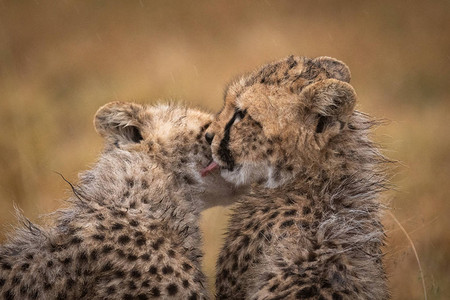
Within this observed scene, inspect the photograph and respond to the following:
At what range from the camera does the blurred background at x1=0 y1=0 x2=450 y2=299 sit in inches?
233

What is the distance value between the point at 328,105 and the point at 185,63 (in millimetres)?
4290

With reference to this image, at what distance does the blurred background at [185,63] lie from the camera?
19.4 feet

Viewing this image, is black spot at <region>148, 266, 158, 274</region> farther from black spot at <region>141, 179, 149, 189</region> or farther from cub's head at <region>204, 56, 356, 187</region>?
cub's head at <region>204, 56, 356, 187</region>

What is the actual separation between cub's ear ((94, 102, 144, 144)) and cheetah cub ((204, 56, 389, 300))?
1.35 ft

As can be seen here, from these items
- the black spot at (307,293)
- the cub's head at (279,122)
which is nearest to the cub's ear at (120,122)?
the cub's head at (279,122)

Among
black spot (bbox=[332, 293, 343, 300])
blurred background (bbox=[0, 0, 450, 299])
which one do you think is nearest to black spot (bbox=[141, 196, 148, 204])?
black spot (bbox=[332, 293, 343, 300])

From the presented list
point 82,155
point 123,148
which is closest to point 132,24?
point 82,155

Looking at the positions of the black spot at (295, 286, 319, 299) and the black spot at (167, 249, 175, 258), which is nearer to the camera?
the black spot at (295, 286, 319, 299)

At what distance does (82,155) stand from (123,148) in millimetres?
2470

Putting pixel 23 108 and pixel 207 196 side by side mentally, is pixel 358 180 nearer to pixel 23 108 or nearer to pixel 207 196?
pixel 207 196

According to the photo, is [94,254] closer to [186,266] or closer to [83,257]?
[83,257]

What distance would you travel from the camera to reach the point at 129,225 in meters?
3.24

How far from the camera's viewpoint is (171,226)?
11.1 feet

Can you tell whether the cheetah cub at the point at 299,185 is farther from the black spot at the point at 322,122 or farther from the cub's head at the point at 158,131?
the cub's head at the point at 158,131
